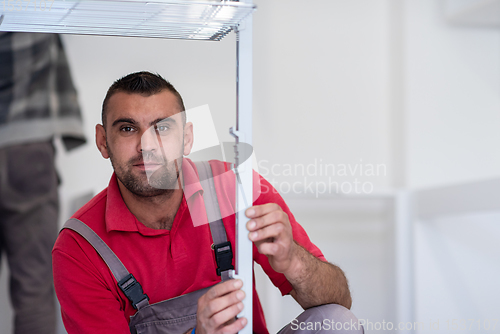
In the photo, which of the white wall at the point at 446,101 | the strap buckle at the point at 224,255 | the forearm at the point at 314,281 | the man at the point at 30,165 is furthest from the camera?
the white wall at the point at 446,101

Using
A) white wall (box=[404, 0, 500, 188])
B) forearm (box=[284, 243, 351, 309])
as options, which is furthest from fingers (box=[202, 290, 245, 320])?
white wall (box=[404, 0, 500, 188])

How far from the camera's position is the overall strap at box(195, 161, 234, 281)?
2.48ft

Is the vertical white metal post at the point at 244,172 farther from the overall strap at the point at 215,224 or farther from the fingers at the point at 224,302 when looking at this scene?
the overall strap at the point at 215,224

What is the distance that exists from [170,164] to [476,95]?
43.6 inches

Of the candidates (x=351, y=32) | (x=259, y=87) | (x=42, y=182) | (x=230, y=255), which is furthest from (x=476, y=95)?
(x=42, y=182)

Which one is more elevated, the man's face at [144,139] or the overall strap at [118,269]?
the man's face at [144,139]

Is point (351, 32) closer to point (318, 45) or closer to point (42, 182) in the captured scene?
point (318, 45)

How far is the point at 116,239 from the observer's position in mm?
797

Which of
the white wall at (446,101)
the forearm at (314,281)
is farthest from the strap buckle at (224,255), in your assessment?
the white wall at (446,101)

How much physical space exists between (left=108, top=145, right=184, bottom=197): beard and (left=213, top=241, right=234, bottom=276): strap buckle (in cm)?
16

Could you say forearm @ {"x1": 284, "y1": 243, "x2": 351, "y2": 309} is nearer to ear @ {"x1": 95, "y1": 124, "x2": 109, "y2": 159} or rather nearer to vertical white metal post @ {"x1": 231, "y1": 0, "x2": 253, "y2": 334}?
vertical white metal post @ {"x1": 231, "y1": 0, "x2": 253, "y2": 334}

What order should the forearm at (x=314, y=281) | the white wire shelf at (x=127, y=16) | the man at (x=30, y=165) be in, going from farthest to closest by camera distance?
the man at (x=30, y=165)
the forearm at (x=314, y=281)
the white wire shelf at (x=127, y=16)

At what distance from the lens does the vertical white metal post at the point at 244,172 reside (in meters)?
0.49

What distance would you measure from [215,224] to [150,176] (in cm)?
16
